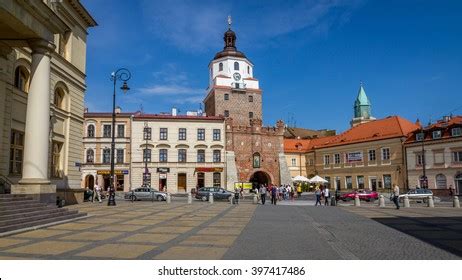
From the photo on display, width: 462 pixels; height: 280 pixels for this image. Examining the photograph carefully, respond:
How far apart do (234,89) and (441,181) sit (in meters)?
31.4

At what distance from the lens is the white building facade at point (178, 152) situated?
5159 centimetres

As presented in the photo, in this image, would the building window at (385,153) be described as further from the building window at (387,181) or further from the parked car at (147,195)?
the parked car at (147,195)

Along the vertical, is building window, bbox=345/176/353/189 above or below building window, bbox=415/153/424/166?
below

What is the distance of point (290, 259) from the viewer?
8.15m

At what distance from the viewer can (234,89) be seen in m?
61.8

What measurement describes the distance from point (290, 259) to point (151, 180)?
44.9m

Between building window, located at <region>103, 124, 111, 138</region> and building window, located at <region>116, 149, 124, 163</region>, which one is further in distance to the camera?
building window, located at <region>116, 149, 124, 163</region>

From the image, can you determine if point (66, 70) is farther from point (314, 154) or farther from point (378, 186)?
point (314, 154)

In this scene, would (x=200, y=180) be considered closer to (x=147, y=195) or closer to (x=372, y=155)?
(x=147, y=195)

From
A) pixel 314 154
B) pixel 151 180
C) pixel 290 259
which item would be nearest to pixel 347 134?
pixel 314 154

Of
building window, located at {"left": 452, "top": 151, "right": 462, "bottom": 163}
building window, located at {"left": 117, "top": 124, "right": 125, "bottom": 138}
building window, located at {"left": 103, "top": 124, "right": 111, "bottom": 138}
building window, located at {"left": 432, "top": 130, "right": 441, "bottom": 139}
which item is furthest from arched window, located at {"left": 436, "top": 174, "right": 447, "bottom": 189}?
building window, located at {"left": 103, "top": 124, "right": 111, "bottom": 138}

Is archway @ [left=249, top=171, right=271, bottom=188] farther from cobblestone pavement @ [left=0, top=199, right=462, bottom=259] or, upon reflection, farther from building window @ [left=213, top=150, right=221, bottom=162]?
cobblestone pavement @ [left=0, top=199, right=462, bottom=259]

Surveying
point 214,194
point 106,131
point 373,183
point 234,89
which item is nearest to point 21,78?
point 214,194

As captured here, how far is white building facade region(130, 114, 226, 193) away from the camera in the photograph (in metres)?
51.6
